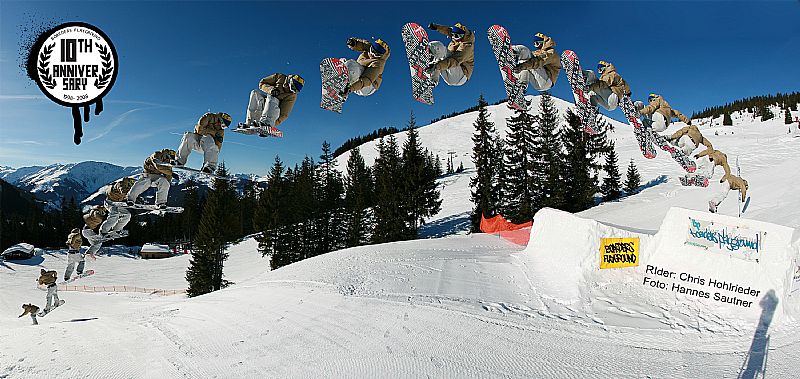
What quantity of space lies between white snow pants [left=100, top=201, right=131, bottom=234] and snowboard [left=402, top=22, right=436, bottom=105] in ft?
15.1

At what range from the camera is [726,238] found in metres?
11.4

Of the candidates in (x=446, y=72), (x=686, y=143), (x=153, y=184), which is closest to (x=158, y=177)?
(x=153, y=184)

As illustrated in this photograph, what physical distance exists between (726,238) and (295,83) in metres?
13.0

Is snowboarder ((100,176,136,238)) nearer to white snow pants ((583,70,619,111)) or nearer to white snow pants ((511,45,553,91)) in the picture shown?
white snow pants ((511,45,553,91))

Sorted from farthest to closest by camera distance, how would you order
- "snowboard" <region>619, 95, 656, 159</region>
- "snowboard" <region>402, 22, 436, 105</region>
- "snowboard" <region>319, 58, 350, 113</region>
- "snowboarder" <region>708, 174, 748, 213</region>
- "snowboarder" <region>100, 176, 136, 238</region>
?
"snowboarder" <region>708, 174, 748, 213</region> → "snowboard" <region>619, 95, 656, 159</region> → "snowboarder" <region>100, 176, 136, 238</region> → "snowboard" <region>402, 22, 436, 105</region> → "snowboard" <region>319, 58, 350, 113</region>

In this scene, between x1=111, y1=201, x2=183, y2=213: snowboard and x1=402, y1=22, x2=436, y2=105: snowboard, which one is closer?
x1=402, y1=22, x2=436, y2=105: snowboard

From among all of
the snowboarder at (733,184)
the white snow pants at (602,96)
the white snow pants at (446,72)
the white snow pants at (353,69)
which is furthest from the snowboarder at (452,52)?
the snowboarder at (733,184)

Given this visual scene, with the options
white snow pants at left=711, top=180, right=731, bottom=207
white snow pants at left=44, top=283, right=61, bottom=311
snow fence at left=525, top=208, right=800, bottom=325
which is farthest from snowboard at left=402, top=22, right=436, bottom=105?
white snow pants at left=711, top=180, right=731, bottom=207

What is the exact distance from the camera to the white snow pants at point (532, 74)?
19.4 ft

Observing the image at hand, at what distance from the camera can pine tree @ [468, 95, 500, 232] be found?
123 ft

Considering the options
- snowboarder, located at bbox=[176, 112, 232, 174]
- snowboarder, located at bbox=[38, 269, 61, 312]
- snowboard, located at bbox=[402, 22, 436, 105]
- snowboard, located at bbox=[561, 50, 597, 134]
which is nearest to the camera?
snowboarder, located at bbox=[176, 112, 232, 174]

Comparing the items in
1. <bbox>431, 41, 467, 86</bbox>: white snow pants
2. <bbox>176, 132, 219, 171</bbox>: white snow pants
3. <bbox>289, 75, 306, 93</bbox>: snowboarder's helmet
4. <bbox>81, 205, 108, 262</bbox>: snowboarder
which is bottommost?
<bbox>81, 205, 108, 262</bbox>: snowboarder

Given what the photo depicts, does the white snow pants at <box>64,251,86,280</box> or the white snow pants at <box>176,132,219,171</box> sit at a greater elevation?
the white snow pants at <box>176,132,219,171</box>

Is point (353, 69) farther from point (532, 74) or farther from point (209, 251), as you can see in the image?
point (209, 251)
